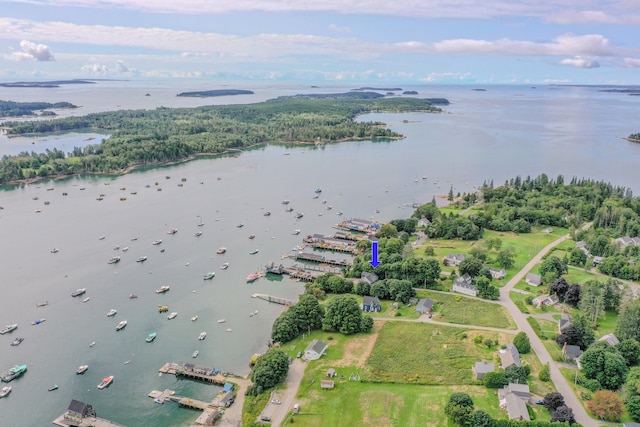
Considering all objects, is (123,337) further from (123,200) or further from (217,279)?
(123,200)

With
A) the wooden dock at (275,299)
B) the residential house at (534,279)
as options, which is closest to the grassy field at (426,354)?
the wooden dock at (275,299)

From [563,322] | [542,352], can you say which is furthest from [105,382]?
[563,322]

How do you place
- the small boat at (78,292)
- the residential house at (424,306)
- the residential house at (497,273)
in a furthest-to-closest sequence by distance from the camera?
the residential house at (497,273), the small boat at (78,292), the residential house at (424,306)

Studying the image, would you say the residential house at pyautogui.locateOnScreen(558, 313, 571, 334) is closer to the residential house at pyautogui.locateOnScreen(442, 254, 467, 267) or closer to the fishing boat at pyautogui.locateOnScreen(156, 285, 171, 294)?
the residential house at pyautogui.locateOnScreen(442, 254, 467, 267)

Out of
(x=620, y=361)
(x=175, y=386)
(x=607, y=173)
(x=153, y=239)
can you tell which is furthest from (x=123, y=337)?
(x=607, y=173)

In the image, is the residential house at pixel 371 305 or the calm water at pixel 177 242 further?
the residential house at pixel 371 305

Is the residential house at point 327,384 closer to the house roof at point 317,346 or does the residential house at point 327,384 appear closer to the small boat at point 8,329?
the house roof at point 317,346
